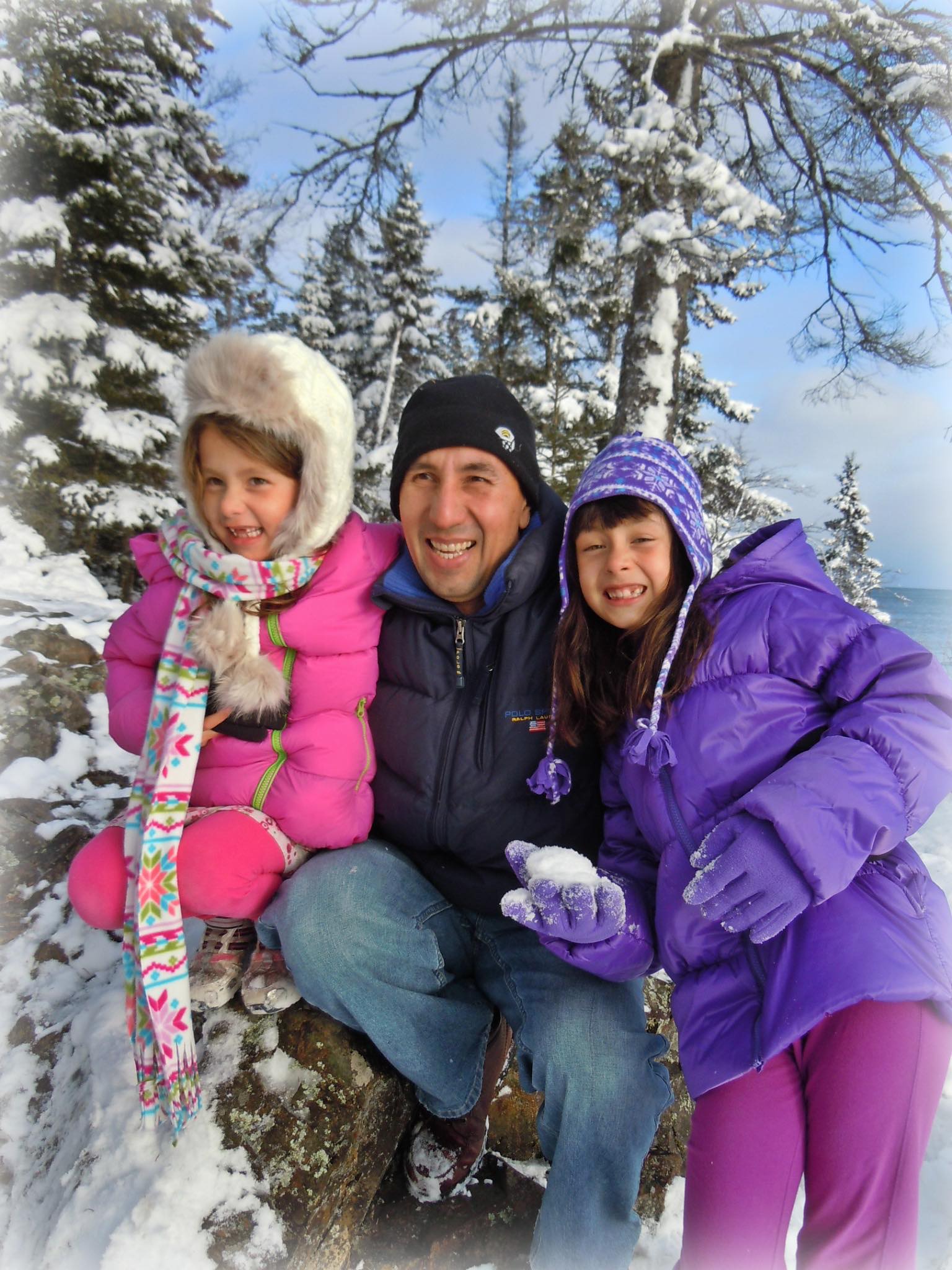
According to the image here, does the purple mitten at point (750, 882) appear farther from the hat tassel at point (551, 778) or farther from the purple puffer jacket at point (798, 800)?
the hat tassel at point (551, 778)

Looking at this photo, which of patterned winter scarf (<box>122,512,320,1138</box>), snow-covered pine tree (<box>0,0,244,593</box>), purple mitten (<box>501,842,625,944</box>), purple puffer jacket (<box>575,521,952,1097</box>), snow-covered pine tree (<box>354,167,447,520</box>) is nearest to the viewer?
purple puffer jacket (<box>575,521,952,1097</box>)

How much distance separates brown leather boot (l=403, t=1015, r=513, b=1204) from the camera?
207 centimetres

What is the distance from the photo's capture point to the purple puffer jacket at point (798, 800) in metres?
1.47

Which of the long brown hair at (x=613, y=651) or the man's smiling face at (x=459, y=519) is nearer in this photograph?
the long brown hair at (x=613, y=651)

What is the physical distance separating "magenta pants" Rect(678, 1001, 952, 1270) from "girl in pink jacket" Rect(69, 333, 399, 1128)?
1.22m

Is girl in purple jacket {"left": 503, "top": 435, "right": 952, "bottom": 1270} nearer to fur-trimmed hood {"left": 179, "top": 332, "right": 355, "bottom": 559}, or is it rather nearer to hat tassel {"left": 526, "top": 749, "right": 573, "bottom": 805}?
hat tassel {"left": 526, "top": 749, "right": 573, "bottom": 805}

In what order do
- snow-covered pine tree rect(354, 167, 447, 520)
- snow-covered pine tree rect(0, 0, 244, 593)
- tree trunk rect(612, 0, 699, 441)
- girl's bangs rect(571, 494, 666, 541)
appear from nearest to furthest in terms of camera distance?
1. girl's bangs rect(571, 494, 666, 541)
2. tree trunk rect(612, 0, 699, 441)
3. snow-covered pine tree rect(0, 0, 244, 593)
4. snow-covered pine tree rect(354, 167, 447, 520)

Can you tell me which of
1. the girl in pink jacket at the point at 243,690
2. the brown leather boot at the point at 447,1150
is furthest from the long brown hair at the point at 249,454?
the brown leather boot at the point at 447,1150

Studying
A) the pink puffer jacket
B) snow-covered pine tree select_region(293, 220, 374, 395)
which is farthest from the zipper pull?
snow-covered pine tree select_region(293, 220, 374, 395)

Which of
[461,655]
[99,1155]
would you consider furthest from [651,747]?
[99,1155]

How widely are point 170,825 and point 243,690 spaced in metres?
0.44

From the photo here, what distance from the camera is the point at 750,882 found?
150cm

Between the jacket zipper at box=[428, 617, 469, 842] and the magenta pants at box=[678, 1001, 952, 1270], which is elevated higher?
the jacket zipper at box=[428, 617, 469, 842]

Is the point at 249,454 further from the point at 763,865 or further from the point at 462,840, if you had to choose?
the point at 763,865
